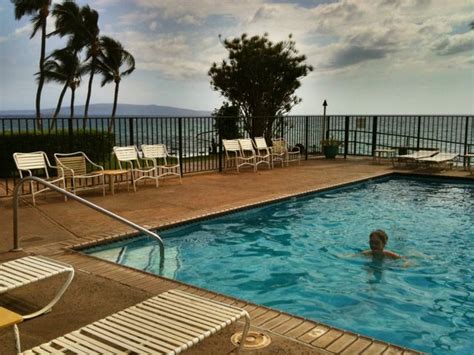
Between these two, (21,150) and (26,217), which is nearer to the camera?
(26,217)

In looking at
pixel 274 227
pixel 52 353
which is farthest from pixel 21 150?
pixel 52 353

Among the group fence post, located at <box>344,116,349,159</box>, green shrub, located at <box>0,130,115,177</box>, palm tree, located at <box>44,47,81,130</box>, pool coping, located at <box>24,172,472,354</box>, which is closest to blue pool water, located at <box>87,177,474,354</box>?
pool coping, located at <box>24,172,472,354</box>

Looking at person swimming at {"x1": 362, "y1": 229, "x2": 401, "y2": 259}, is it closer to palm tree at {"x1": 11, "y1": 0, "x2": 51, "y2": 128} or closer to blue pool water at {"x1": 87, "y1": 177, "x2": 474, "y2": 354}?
blue pool water at {"x1": 87, "y1": 177, "x2": 474, "y2": 354}

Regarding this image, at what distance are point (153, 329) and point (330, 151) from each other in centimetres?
1357

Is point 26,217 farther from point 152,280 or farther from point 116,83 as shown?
point 116,83

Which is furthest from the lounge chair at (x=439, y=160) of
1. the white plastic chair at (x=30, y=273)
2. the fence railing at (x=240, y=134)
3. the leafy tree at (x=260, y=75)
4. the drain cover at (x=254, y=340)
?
the white plastic chair at (x=30, y=273)

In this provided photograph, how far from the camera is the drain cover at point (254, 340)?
274 centimetres

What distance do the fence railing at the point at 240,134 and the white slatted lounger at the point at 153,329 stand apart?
767 centimetres

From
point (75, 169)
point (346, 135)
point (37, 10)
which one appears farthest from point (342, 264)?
point (37, 10)

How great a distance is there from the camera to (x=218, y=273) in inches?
198

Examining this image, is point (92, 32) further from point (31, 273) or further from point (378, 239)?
point (31, 273)

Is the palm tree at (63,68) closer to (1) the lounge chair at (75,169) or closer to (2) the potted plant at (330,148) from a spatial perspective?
(2) the potted plant at (330,148)

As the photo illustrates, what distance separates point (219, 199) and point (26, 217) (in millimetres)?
3098

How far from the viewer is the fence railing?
11.1 m
